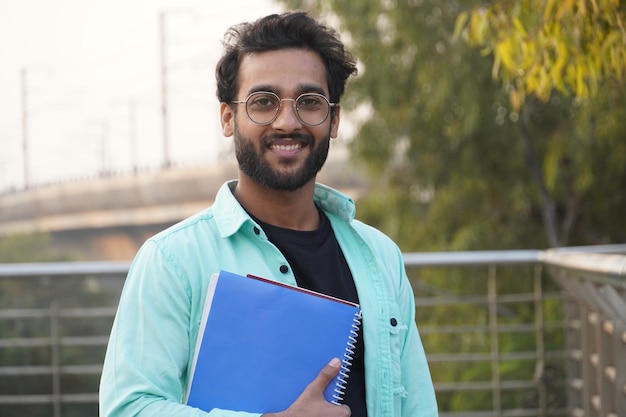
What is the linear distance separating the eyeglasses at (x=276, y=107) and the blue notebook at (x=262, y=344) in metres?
0.36

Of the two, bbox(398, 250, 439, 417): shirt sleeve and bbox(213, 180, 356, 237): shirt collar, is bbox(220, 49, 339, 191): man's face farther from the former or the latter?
bbox(398, 250, 439, 417): shirt sleeve

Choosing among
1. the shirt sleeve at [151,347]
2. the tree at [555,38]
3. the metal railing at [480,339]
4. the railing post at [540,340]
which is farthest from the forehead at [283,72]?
the railing post at [540,340]

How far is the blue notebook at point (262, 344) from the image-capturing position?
2.04 metres

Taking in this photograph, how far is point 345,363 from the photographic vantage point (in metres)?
2.13

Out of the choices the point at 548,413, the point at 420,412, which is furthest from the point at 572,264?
the point at 420,412

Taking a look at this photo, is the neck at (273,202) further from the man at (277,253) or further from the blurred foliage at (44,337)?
the blurred foliage at (44,337)

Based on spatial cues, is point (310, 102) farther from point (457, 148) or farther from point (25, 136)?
point (25, 136)

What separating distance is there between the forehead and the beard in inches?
4.0

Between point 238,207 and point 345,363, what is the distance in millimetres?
403

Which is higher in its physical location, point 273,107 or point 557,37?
point 557,37

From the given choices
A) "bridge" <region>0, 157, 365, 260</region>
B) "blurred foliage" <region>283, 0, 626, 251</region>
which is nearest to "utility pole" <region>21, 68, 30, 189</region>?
"bridge" <region>0, 157, 365, 260</region>

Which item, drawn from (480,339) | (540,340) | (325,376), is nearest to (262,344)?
(325,376)

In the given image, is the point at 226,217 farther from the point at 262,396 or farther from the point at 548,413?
the point at 548,413

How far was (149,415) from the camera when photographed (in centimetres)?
196
